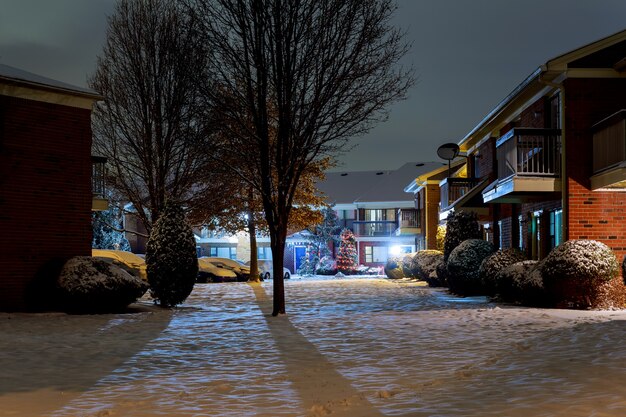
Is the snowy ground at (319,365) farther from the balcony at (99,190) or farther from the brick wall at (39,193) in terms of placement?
the balcony at (99,190)

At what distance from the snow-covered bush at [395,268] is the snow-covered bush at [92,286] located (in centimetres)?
2524

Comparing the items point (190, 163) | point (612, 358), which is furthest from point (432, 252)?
point (612, 358)

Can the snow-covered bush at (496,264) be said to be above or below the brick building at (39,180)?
below

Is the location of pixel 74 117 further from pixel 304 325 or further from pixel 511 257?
pixel 511 257

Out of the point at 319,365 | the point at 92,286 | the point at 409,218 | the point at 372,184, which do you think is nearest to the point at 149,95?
the point at 92,286

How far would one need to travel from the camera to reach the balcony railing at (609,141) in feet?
58.8

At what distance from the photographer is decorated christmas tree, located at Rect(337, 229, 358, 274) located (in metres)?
59.3

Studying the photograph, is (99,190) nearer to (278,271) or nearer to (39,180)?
(39,180)

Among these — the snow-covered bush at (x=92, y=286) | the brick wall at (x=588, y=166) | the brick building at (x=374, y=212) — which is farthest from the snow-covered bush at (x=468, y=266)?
the brick building at (x=374, y=212)

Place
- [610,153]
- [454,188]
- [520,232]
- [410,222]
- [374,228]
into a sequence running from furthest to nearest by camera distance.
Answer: [374,228]
[410,222]
[454,188]
[520,232]
[610,153]

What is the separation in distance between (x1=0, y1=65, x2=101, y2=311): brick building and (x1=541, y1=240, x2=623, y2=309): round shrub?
11646 millimetres

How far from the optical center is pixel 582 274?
17375 millimetres

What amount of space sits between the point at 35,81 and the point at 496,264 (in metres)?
13.2

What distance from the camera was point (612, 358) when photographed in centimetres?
983
